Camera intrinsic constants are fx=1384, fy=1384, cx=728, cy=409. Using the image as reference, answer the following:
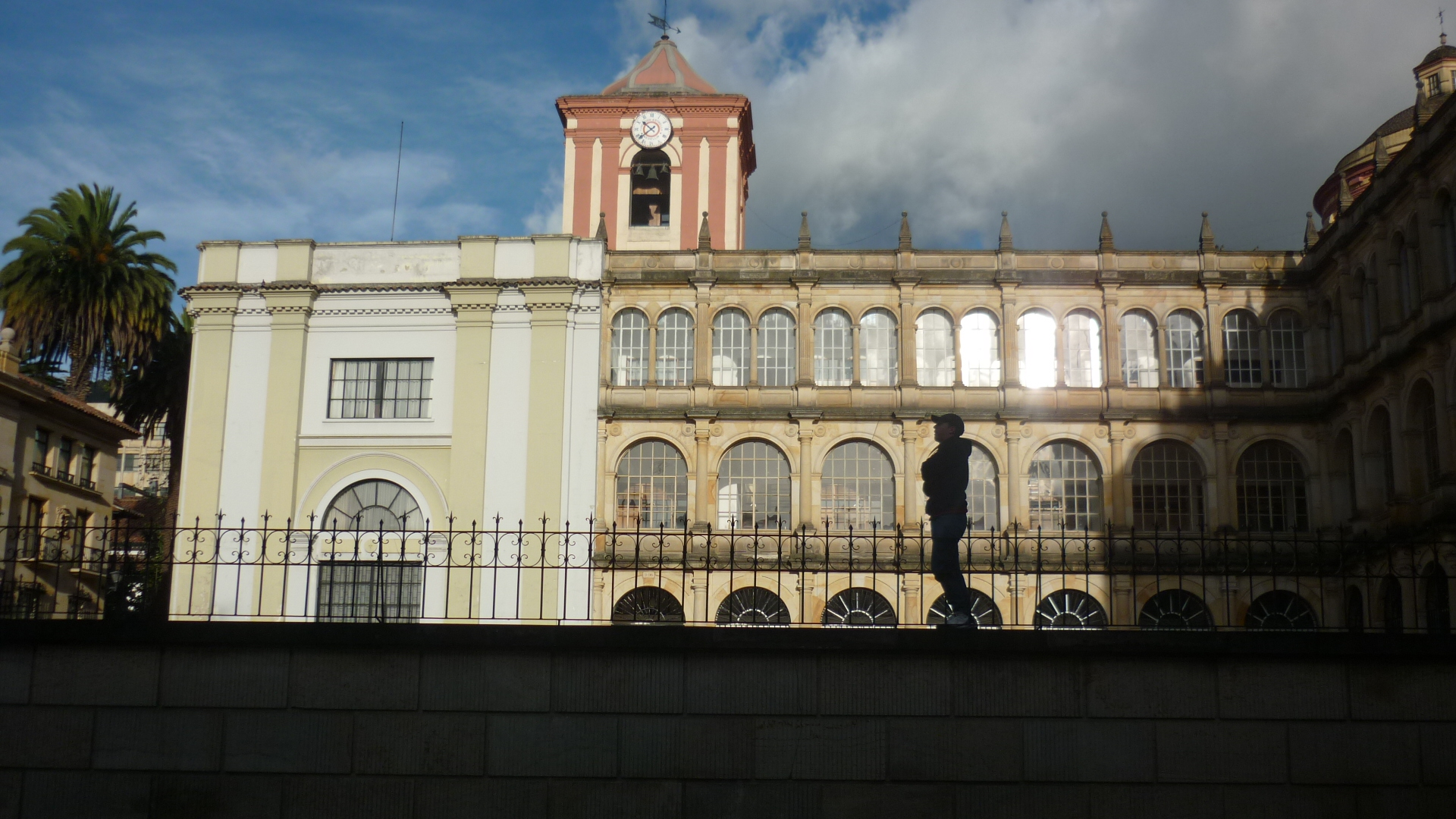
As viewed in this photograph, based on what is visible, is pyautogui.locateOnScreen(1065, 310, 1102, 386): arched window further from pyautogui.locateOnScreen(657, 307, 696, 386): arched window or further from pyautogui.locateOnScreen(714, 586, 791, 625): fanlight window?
pyautogui.locateOnScreen(657, 307, 696, 386): arched window

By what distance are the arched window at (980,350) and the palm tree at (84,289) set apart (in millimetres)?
23990

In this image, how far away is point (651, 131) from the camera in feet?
137

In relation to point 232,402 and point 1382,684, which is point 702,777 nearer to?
point 1382,684

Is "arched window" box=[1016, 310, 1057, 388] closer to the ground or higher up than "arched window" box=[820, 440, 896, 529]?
higher up

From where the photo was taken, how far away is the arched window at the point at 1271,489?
3331cm

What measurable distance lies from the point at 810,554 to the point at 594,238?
9751mm

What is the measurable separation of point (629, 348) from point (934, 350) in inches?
304

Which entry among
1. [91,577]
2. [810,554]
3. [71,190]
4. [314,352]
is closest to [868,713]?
[810,554]

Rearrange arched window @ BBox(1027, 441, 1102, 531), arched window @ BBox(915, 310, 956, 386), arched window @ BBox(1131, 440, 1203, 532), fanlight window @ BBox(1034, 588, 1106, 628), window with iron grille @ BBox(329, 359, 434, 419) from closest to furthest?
fanlight window @ BBox(1034, 588, 1106, 628), arched window @ BBox(1131, 440, 1203, 532), arched window @ BBox(1027, 441, 1102, 531), window with iron grille @ BBox(329, 359, 434, 419), arched window @ BBox(915, 310, 956, 386)

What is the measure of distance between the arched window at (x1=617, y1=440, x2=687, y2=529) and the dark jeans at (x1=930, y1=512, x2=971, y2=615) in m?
20.6

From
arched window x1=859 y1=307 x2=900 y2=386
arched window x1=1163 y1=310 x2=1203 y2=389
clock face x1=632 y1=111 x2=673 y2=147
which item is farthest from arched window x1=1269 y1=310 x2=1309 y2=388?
clock face x1=632 y1=111 x2=673 y2=147

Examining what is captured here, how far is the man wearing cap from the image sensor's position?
43.0 ft

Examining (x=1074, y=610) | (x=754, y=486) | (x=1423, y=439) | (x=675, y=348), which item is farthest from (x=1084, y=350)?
(x=675, y=348)

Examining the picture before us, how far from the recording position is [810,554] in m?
32.3
